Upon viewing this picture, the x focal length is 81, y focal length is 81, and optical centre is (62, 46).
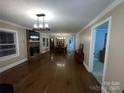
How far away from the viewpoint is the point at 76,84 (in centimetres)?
286

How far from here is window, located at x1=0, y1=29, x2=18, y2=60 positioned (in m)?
3.98

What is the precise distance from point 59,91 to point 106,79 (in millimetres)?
1393

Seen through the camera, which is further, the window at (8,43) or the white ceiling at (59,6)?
the window at (8,43)

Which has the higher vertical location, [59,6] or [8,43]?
[59,6]

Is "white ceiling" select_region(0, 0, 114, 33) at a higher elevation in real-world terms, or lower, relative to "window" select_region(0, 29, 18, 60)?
higher

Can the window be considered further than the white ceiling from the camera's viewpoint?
Yes

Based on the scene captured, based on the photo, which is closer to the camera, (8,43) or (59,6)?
(59,6)

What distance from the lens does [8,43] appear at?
4355mm

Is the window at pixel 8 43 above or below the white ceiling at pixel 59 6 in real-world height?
below

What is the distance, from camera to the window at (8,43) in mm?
3984

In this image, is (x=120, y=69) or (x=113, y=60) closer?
(x=120, y=69)

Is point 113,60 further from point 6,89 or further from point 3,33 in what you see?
point 3,33

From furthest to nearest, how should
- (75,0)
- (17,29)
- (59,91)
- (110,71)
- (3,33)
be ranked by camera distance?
(17,29)
(3,33)
(59,91)
(110,71)
(75,0)

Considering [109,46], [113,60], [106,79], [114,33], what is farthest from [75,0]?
[106,79]
